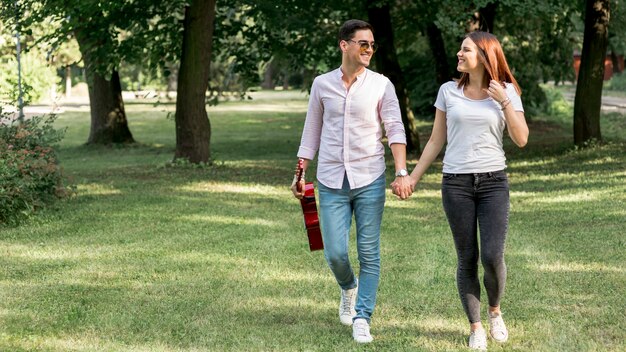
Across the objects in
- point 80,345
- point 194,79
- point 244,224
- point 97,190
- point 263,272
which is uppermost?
point 194,79

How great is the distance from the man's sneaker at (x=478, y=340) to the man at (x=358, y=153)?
2.22ft

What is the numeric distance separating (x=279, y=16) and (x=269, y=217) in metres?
10.3

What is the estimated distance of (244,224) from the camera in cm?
1338

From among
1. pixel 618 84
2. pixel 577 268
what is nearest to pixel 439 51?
pixel 577 268

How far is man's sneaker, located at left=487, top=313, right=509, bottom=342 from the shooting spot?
6965 mm

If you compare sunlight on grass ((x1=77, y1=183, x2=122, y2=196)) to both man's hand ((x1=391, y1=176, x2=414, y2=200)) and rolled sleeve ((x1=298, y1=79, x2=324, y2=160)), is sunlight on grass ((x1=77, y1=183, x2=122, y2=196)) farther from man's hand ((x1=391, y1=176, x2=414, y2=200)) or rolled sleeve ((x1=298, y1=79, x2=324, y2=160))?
man's hand ((x1=391, y1=176, x2=414, y2=200))

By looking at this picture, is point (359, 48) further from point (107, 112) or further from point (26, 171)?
point (107, 112)

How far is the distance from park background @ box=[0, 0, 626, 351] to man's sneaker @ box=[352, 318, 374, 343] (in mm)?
104

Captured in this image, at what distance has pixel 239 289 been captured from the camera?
29.7 ft

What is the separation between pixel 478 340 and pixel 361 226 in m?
1.05

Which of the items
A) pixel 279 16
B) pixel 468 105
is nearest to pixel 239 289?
pixel 468 105

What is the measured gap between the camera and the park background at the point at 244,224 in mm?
7602

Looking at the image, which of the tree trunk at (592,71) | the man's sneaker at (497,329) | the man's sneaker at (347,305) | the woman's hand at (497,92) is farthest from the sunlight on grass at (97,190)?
the woman's hand at (497,92)

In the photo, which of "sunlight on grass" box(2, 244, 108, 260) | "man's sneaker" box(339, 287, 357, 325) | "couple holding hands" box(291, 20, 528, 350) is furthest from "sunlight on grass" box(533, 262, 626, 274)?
"sunlight on grass" box(2, 244, 108, 260)
